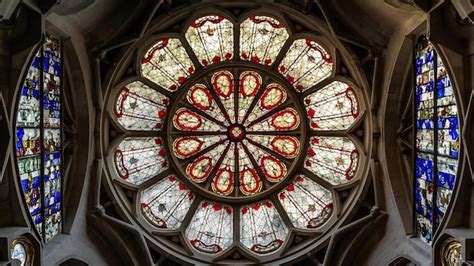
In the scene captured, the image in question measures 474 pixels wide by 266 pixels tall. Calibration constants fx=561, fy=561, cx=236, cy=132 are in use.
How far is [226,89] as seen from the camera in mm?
18344

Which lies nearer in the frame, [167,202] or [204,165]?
[167,202]

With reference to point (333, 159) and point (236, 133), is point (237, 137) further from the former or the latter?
point (333, 159)

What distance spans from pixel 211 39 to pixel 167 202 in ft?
17.5

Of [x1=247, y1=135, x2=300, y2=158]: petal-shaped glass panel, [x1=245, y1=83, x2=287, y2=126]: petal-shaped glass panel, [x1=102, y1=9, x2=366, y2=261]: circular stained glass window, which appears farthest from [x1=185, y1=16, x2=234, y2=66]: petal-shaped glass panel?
[x1=247, y1=135, x2=300, y2=158]: petal-shaped glass panel

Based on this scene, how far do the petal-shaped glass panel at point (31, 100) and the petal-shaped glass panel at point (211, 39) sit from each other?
5.28m

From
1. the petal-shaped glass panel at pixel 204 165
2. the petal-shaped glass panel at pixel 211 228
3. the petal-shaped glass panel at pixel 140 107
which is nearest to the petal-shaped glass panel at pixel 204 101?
the petal-shaped glass panel at pixel 140 107

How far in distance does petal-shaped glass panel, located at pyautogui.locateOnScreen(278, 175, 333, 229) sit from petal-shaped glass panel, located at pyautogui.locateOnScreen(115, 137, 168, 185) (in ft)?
13.4

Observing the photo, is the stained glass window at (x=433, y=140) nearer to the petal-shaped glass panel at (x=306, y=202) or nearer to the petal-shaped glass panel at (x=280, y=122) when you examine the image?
the petal-shaped glass panel at (x=306, y=202)

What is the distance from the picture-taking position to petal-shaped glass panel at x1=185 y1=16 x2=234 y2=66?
1716 cm

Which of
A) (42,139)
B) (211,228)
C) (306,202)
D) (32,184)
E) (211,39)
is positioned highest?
(211,39)

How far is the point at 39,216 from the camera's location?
13609mm

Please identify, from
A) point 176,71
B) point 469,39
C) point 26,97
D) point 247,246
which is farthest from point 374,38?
point 26,97

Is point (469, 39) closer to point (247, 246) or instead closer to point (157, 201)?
point (247, 246)

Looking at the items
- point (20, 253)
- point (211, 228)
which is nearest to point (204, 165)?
point (211, 228)
